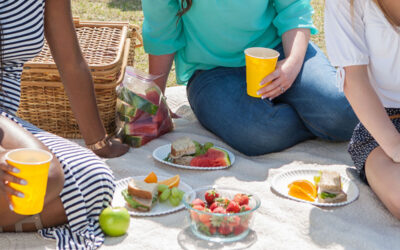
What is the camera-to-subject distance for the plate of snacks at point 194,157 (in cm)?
312

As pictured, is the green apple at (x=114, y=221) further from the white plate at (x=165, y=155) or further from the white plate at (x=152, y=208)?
the white plate at (x=165, y=155)

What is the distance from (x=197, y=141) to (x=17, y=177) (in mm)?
1697

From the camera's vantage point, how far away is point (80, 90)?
2828mm

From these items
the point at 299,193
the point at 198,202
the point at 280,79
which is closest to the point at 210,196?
the point at 198,202

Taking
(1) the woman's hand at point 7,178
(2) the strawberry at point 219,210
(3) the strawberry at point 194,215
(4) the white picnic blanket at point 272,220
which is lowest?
(4) the white picnic blanket at point 272,220

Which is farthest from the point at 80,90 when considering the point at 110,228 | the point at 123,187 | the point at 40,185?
the point at 40,185

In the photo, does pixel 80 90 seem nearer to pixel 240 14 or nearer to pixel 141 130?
pixel 141 130

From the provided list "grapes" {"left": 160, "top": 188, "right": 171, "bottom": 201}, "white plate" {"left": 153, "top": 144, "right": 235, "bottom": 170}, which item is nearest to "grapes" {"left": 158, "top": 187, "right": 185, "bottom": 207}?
"grapes" {"left": 160, "top": 188, "right": 171, "bottom": 201}

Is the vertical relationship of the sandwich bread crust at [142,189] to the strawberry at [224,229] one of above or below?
above

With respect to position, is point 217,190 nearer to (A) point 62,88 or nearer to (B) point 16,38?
(B) point 16,38

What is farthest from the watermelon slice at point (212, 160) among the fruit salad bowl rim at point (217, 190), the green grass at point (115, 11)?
the green grass at point (115, 11)

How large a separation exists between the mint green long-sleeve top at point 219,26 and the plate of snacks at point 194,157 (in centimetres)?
62

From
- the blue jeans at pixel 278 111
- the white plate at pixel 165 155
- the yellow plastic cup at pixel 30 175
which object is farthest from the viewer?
the blue jeans at pixel 278 111

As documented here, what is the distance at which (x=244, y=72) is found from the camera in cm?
356
